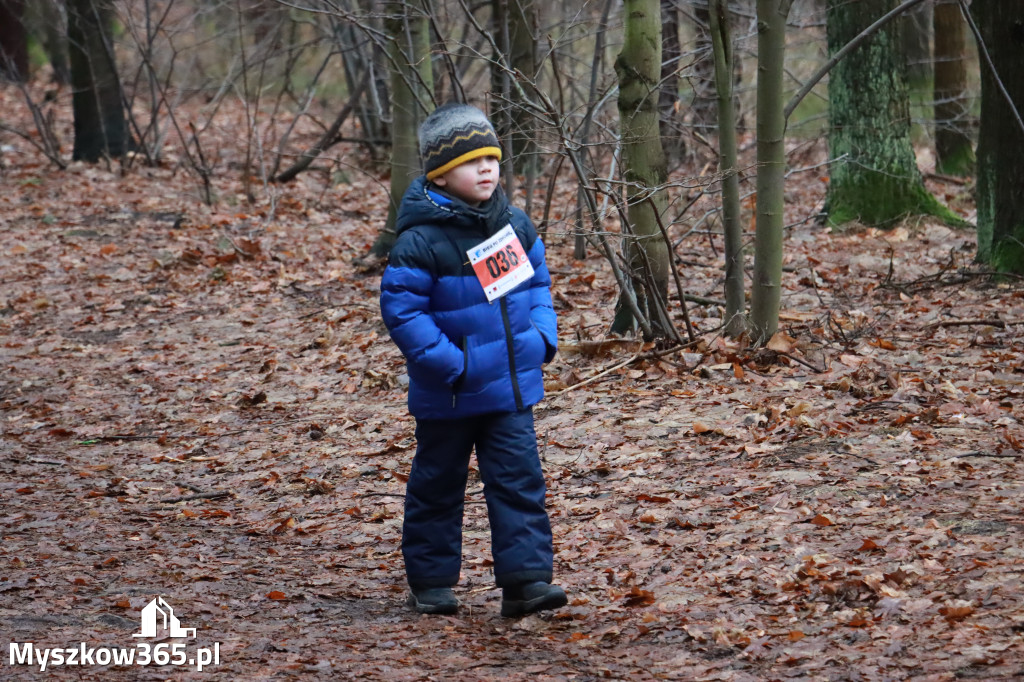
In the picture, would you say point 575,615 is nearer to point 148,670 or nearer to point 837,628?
point 837,628

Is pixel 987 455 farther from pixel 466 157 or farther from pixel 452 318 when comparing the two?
pixel 466 157

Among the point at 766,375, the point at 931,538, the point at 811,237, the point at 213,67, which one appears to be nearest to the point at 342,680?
the point at 931,538

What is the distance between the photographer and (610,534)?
15.3 ft

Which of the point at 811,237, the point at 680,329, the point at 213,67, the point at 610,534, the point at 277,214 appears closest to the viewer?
the point at 610,534

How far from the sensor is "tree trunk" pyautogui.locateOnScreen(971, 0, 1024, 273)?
765 cm

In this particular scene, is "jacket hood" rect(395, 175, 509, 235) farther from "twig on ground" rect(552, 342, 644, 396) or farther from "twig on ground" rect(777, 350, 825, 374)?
"twig on ground" rect(777, 350, 825, 374)

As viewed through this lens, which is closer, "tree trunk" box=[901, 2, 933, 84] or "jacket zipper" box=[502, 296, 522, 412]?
"jacket zipper" box=[502, 296, 522, 412]

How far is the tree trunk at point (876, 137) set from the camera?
1087cm

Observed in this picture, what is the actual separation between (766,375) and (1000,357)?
4.50ft

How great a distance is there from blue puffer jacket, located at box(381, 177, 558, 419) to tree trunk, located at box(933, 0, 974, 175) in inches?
469

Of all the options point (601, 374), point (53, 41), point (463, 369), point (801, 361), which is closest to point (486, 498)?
point (463, 369)

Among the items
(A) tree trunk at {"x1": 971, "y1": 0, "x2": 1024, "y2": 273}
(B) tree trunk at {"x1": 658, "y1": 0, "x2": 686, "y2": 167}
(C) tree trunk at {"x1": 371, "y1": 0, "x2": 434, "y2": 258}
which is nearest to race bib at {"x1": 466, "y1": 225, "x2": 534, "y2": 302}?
(B) tree trunk at {"x1": 658, "y1": 0, "x2": 686, "y2": 167}

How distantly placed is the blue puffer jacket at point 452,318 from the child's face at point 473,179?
0.05 m

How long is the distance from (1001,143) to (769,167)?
284 centimetres
